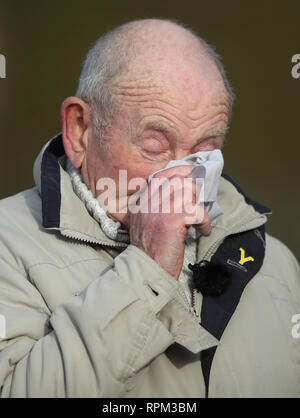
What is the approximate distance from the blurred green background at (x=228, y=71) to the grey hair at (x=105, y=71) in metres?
2.28

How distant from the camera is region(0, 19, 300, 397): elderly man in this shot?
167 centimetres

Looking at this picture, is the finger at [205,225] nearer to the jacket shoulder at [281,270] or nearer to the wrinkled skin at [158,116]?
the wrinkled skin at [158,116]

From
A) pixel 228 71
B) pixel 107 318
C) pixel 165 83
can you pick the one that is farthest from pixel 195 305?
pixel 228 71

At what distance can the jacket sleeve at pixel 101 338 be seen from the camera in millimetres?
1627

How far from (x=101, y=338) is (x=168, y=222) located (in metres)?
0.47

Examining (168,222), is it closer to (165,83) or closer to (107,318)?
(107,318)

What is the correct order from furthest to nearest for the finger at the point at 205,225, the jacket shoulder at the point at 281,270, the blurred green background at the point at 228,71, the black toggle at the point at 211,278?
the blurred green background at the point at 228,71 → the jacket shoulder at the point at 281,270 → the black toggle at the point at 211,278 → the finger at the point at 205,225

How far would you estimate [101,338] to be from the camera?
64.4 inches

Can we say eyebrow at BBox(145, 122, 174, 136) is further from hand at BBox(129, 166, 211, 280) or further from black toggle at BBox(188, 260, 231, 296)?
black toggle at BBox(188, 260, 231, 296)

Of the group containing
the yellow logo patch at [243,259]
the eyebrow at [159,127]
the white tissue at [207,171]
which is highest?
the eyebrow at [159,127]

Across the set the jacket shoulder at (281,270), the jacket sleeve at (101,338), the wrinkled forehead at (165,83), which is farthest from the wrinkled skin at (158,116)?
the jacket shoulder at (281,270)

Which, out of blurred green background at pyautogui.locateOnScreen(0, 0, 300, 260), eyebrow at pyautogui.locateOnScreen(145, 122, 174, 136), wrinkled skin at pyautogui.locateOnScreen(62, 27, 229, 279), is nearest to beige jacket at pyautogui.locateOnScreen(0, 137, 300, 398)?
wrinkled skin at pyautogui.locateOnScreen(62, 27, 229, 279)

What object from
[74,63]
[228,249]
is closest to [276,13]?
[74,63]

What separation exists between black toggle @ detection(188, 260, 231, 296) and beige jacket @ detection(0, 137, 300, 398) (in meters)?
0.05
